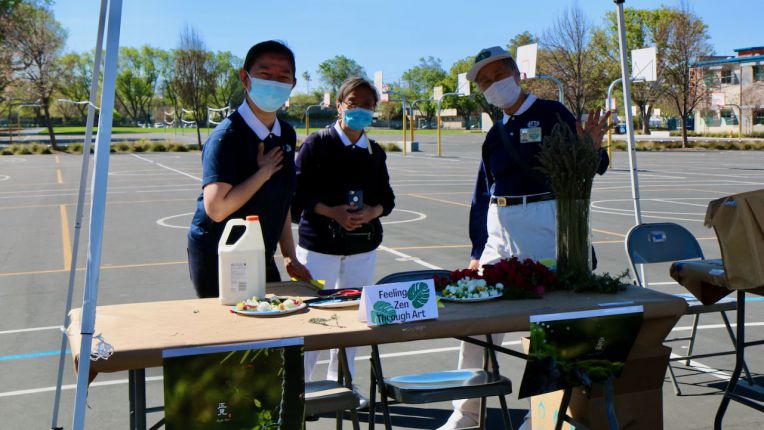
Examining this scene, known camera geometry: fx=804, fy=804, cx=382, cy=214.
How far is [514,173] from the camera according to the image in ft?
15.9

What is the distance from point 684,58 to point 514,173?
181ft

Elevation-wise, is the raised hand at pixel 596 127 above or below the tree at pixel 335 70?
below

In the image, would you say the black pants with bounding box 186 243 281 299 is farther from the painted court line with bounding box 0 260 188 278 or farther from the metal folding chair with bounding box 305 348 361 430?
the painted court line with bounding box 0 260 188 278

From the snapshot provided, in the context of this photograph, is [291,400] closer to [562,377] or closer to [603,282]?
[562,377]

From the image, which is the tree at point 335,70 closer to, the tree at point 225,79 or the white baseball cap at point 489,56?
the tree at point 225,79

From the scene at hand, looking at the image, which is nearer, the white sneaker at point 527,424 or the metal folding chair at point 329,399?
the metal folding chair at point 329,399

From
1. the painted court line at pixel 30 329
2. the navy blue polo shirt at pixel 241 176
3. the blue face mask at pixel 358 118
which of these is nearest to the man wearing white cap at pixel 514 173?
the blue face mask at pixel 358 118

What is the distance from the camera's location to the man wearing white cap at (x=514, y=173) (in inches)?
187

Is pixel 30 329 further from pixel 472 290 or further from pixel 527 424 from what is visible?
pixel 472 290

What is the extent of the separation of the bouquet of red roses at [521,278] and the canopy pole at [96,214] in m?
1.77

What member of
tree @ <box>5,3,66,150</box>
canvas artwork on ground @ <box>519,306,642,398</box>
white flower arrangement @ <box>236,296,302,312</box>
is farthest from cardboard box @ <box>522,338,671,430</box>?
tree @ <box>5,3,66,150</box>

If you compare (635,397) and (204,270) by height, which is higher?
(204,270)

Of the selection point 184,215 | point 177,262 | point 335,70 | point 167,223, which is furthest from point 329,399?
point 335,70

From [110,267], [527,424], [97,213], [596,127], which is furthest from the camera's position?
[110,267]
